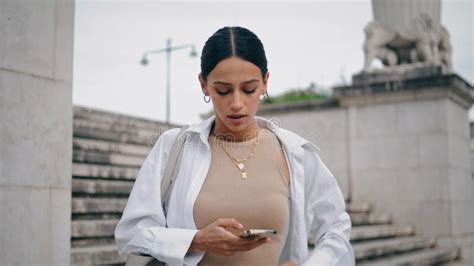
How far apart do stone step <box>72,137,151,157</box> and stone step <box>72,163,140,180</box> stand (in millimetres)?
321

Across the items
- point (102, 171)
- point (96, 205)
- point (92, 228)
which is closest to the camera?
point (92, 228)

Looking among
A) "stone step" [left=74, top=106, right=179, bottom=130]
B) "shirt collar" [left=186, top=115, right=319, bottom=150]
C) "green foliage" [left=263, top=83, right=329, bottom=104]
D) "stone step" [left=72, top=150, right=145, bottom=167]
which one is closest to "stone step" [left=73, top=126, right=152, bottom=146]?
"stone step" [left=72, top=150, right=145, bottom=167]

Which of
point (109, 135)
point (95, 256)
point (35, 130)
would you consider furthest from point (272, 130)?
point (109, 135)

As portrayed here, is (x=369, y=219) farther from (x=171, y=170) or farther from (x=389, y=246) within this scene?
(x=171, y=170)

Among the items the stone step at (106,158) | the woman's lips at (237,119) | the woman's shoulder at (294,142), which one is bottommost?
the woman's shoulder at (294,142)

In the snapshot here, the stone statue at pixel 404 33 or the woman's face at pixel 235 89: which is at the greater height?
the stone statue at pixel 404 33

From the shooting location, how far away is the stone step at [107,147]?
6882 millimetres

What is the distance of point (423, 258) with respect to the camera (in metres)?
8.02

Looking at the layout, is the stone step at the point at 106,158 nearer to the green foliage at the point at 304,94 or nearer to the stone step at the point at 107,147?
the stone step at the point at 107,147

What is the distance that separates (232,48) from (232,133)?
1.14 feet

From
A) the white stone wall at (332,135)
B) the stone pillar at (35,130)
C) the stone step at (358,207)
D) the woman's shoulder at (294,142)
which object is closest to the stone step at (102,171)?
the stone pillar at (35,130)

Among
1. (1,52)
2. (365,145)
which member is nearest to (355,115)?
(365,145)

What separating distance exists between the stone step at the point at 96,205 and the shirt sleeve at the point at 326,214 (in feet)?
11.2

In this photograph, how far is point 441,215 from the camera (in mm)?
9094
